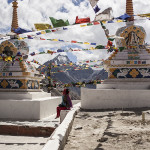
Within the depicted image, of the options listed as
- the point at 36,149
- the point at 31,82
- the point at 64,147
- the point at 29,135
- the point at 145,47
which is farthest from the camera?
the point at 31,82

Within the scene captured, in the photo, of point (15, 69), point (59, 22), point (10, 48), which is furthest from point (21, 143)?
point (10, 48)

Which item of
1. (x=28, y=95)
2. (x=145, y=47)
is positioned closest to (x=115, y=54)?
(x=145, y=47)

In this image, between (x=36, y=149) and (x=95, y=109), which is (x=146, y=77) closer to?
(x=95, y=109)

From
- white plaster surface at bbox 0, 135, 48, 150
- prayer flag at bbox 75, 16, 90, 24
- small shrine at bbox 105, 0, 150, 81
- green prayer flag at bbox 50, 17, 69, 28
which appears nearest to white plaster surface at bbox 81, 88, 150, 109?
small shrine at bbox 105, 0, 150, 81

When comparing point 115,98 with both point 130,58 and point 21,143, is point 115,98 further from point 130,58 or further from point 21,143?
point 21,143

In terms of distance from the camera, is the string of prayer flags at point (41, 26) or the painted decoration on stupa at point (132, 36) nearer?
the string of prayer flags at point (41, 26)

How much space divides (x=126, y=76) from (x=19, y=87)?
5.68m

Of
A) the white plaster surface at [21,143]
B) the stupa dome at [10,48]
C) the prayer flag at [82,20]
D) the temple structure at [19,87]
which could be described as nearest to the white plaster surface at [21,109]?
the temple structure at [19,87]

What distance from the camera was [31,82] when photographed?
1338cm

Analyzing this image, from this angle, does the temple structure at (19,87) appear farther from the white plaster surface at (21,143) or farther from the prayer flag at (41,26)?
the prayer flag at (41,26)

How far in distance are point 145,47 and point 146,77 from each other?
1584 mm

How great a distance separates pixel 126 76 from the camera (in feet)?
34.3

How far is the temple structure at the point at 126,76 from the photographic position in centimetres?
880

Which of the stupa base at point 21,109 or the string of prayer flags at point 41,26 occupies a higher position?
the string of prayer flags at point 41,26
